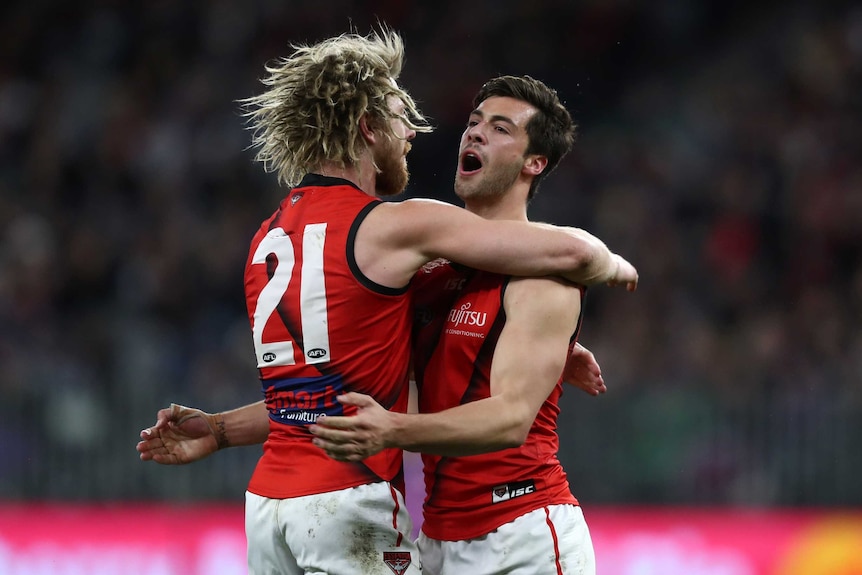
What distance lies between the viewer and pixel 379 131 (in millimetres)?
4531

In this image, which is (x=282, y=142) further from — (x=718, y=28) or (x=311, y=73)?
(x=718, y=28)

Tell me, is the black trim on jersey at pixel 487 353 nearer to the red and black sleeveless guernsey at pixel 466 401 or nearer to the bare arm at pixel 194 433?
the red and black sleeveless guernsey at pixel 466 401

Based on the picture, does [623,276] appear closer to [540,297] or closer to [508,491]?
[540,297]

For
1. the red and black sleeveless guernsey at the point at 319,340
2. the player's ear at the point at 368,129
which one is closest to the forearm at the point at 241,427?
the red and black sleeveless guernsey at the point at 319,340

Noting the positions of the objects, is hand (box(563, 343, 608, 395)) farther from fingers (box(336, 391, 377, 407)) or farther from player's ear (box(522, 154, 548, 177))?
fingers (box(336, 391, 377, 407))

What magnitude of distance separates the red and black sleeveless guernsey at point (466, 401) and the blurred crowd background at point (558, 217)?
5460 millimetres

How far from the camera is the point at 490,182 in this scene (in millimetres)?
4727

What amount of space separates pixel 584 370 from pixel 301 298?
1445 millimetres

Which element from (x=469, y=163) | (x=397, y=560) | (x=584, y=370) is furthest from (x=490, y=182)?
(x=397, y=560)

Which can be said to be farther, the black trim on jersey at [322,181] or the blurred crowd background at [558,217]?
the blurred crowd background at [558,217]

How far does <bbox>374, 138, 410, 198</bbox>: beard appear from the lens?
14.9ft

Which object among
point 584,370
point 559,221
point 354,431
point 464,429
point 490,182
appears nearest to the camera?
point 354,431

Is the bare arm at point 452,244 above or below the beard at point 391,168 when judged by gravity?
below

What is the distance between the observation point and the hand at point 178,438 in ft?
15.8
